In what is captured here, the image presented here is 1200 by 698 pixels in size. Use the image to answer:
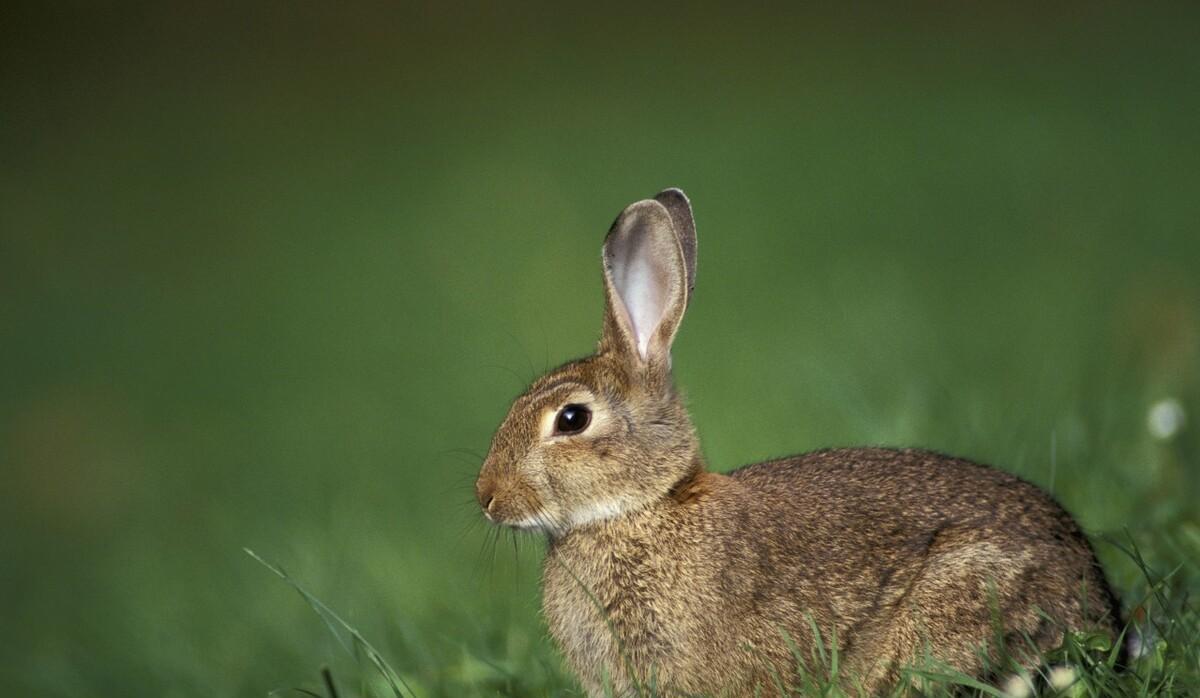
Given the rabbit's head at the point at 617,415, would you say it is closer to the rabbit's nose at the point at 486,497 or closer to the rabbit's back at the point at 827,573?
the rabbit's nose at the point at 486,497

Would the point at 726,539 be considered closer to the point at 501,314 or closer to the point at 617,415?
the point at 617,415

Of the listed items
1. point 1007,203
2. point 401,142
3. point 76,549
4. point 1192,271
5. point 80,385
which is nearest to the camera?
point 1192,271

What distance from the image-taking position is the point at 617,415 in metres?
4.92

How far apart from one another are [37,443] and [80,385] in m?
0.92

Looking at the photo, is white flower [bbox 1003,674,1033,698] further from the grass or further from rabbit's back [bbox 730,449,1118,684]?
rabbit's back [bbox 730,449,1118,684]

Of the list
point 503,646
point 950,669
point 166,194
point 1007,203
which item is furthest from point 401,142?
point 950,669

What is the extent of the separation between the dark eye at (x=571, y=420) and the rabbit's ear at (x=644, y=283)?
303 millimetres

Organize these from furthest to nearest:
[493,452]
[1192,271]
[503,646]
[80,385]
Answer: [80,385] < [1192,271] < [503,646] < [493,452]

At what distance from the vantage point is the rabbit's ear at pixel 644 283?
16.6 ft

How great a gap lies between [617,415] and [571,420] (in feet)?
0.48

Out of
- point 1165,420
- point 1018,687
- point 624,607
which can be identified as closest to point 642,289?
point 624,607

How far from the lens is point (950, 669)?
4.09m

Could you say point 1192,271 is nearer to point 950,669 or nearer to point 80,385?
point 950,669

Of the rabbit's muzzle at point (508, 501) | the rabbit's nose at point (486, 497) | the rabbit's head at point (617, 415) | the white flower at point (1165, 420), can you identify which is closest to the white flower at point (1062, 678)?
the rabbit's head at point (617, 415)
